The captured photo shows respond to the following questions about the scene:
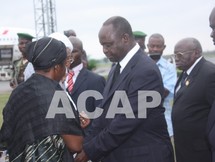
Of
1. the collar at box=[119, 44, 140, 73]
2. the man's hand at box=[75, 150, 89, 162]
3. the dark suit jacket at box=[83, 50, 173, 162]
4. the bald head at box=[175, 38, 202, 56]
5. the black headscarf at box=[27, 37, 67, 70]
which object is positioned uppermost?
the black headscarf at box=[27, 37, 67, 70]

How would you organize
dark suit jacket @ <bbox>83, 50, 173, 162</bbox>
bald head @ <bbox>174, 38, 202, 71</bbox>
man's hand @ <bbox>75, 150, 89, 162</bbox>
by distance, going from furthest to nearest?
bald head @ <bbox>174, 38, 202, 71</bbox> → man's hand @ <bbox>75, 150, 89, 162</bbox> → dark suit jacket @ <bbox>83, 50, 173, 162</bbox>

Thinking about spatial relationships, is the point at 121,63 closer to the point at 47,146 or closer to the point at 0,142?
the point at 47,146

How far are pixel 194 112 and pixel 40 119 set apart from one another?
1.85 metres

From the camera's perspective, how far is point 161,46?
630 centimetres

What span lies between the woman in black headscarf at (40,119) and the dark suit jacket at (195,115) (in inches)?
59.5

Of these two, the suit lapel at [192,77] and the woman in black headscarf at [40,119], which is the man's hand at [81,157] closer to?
the woman in black headscarf at [40,119]

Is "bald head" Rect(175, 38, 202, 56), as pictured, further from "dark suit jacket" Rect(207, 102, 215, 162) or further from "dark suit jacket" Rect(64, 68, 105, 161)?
"dark suit jacket" Rect(207, 102, 215, 162)

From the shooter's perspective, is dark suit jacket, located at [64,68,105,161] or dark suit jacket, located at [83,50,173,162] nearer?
dark suit jacket, located at [83,50,173,162]

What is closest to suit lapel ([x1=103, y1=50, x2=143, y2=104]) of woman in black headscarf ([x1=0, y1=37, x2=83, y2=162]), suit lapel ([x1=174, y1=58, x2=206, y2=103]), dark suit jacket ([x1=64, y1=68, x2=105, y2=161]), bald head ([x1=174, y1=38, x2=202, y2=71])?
woman in black headscarf ([x1=0, y1=37, x2=83, y2=162])

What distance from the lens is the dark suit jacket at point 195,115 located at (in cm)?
394

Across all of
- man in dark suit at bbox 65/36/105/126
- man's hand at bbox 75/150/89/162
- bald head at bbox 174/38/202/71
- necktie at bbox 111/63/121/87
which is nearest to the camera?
man's hand at bbox 75/150/89/162

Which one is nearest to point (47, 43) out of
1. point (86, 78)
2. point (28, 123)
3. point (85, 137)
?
point (28, 123)

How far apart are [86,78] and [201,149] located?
1.47 metres

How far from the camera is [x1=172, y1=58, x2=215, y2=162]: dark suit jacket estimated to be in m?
3.94
